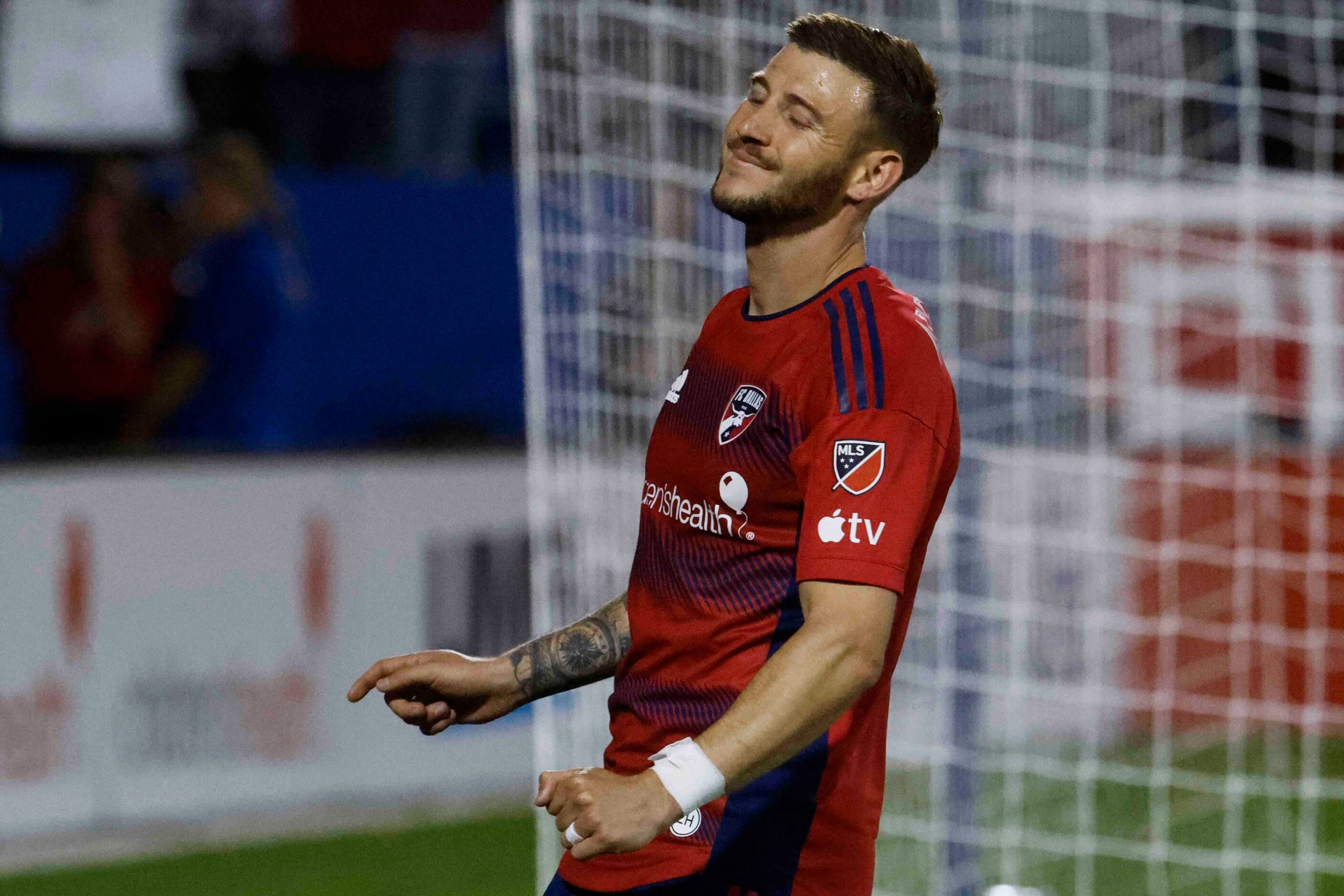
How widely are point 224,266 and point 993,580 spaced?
3.36 metres

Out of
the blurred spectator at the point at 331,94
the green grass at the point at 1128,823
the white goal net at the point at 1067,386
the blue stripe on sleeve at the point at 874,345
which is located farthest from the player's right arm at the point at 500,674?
the blurred spectator at the point at 331,94

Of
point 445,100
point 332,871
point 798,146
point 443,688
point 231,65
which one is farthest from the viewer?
point 445,100

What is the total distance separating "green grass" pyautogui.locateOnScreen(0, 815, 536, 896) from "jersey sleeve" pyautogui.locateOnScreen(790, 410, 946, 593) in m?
4.10

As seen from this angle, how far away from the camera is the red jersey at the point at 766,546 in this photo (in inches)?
98.5

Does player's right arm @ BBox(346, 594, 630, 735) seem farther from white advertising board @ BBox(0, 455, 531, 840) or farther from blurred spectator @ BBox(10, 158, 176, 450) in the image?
blurred spectator @ BBox(10, 158, 176, 450)

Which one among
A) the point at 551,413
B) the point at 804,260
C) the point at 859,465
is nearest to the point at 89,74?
the point at 551,413

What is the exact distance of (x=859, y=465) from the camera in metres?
2.43

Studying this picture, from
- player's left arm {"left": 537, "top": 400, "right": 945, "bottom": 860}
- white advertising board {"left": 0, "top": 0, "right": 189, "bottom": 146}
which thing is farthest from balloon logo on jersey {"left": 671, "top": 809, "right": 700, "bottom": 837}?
white advertising board {"left": 0, "top": 0, "right": 189, "bottom": 146}

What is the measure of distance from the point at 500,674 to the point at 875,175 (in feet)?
A: 3.06

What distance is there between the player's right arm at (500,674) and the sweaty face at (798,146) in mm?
705

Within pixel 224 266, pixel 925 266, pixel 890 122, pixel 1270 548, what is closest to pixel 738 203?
pixel 890 122

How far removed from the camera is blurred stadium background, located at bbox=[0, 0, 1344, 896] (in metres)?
5.58

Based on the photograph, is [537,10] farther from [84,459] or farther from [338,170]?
[338,170]

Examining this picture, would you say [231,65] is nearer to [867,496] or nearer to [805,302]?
[805,302]
